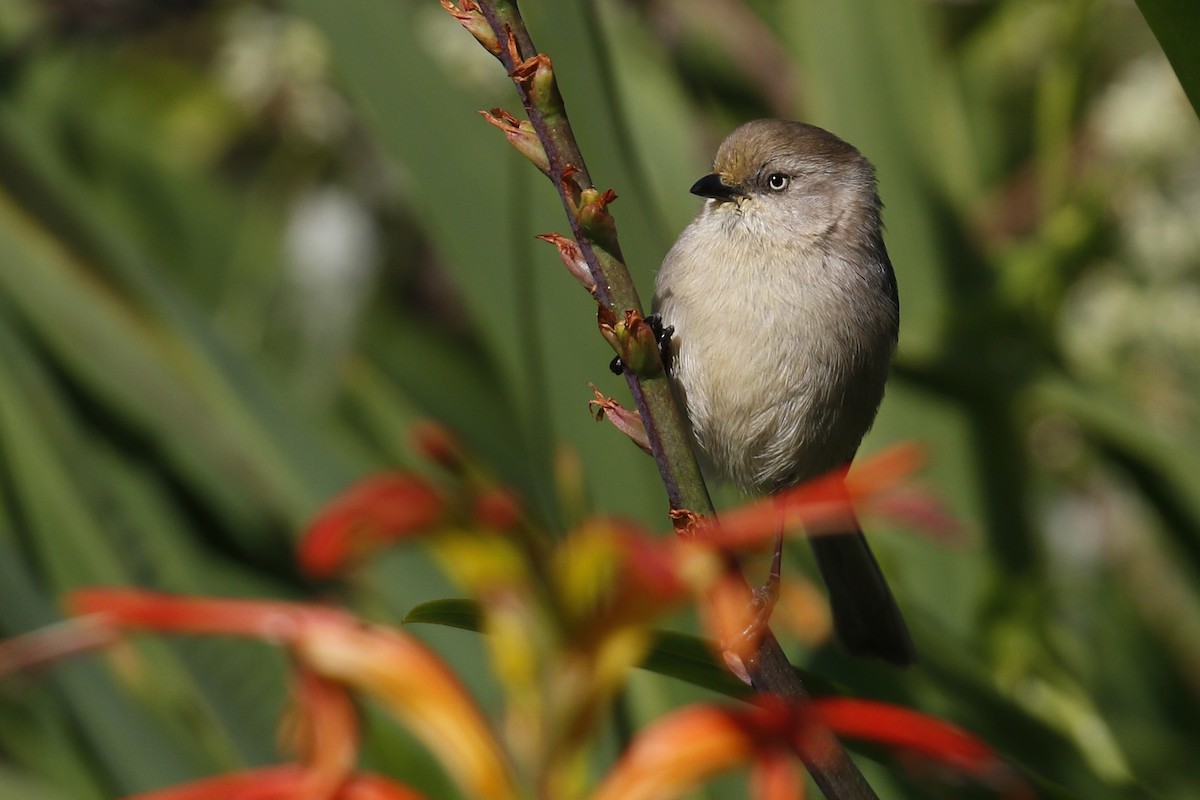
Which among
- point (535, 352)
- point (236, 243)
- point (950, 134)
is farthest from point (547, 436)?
point (236, 243)

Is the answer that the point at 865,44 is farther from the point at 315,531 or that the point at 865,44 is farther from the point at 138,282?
the point at 315,531

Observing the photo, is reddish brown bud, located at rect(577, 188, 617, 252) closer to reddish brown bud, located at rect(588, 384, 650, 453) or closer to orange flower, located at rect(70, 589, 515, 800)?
reddish brown bud, located at rect(588, 384, 650, 453)

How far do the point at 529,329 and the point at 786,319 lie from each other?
353 mm

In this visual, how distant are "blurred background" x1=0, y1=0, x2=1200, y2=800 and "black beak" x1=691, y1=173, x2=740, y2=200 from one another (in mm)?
87

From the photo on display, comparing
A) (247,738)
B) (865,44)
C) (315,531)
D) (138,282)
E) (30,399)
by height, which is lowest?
(247,738)

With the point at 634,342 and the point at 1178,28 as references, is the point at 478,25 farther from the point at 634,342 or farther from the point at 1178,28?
the point at 1178,28

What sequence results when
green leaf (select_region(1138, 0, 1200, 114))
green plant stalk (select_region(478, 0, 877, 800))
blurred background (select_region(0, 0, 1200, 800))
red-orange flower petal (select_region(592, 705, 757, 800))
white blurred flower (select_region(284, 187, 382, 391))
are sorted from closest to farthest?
red-orange flower petal (select_region(592, 705, 757, 800)) → green plant stalk (select_region(478, 0, 877, 800)) → green leaf (select_region(1138, 0, 1200, 114)) → blurred background (select_region(0, 0, 1200, 800)) → white blurred flower (select_region(284, 187, 382, 391))

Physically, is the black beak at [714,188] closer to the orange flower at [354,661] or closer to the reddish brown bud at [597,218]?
the reddish brown bud at [597,218]

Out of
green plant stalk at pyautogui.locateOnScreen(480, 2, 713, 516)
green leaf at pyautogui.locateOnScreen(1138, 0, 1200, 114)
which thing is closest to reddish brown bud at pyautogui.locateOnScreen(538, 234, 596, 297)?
green plant stalk at pyautogui.locateOnScreen(480, 2, 713, 516)

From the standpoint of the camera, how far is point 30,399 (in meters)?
2.10

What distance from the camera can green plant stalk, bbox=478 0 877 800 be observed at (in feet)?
2.81

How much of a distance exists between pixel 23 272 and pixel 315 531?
1.62m

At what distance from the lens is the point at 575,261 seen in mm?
983

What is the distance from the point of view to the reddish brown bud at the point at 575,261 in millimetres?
954
